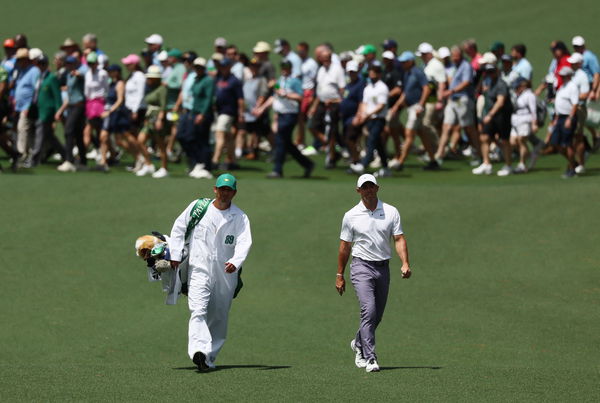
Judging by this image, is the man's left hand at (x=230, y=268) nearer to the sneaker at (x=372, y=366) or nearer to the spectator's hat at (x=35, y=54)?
the sneaker at (x=372, y=366)

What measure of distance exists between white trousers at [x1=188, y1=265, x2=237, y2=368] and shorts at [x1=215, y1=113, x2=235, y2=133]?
1020 cm

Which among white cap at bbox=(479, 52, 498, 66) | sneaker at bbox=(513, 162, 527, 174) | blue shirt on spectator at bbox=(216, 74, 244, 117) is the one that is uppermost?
white cap at bbox=(479, 52, 498, 66)

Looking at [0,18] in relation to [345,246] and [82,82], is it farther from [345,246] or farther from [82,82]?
[345,246]

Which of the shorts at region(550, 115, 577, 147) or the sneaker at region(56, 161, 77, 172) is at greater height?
the shorts at region(550, 115, 577, 147)

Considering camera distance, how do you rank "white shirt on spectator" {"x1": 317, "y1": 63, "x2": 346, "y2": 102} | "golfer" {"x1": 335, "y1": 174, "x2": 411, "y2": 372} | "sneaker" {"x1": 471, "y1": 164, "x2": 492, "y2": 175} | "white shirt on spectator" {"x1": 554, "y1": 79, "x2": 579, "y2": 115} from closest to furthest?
1. "golfer" {"x1": 335, "y1": 174, "x2": 411, "y2": 372}
2. "white shirt on spectator" {"x1": 554, "y1": 79, "x2": 579, "y2": 115}
3. "sneaker" {"x1": 471, "y1": 164, "x2": 492, "y2": 175}
4. "white shirt on spectator" {"x1": 317, "y1": 63, "x2": 346, "y2": 102}

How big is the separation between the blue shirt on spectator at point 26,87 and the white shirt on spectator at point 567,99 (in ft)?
30.2

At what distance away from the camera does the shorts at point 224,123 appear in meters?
21.4

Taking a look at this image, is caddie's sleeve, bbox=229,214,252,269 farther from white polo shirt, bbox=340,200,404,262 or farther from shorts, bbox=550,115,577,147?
shorts, bbox=550,115,577,147

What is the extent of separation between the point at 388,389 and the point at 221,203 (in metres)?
2.47

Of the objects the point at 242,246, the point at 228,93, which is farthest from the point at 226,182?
the point at 228,93

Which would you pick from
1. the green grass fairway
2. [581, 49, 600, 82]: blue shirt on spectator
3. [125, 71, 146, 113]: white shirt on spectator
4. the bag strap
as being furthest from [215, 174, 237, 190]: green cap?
[581, 49, 600, 82]: blue shirt on spectator

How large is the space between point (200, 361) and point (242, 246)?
1.13 m

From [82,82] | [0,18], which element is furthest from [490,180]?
[0,18]

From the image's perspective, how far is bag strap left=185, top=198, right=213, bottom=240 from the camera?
11180 millimetres
